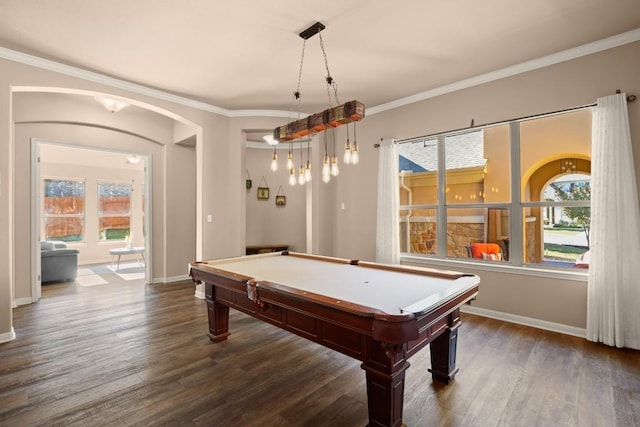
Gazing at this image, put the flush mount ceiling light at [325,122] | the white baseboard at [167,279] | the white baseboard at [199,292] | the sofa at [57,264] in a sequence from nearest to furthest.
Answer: the flush mount ceiling light at [325,122] → the white baseboard at [199,292] → the sofa at [57,264] → the white baseboard at [167,279]

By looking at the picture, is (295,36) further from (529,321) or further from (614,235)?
(529,321)

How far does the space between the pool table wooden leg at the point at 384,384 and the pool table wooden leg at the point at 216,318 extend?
5.81 ft

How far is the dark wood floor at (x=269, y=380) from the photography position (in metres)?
1.92

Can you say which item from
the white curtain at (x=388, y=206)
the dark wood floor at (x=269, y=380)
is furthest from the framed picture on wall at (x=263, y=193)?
the dark wood floor at (x=269, y=380)

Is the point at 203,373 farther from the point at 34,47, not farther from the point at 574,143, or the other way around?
the point at 574,143

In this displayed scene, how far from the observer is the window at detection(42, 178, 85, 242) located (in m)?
7.57

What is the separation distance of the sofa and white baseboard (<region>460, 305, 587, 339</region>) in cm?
659

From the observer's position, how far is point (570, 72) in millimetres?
3166

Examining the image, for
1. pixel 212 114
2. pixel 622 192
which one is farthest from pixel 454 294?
pixel 212 114

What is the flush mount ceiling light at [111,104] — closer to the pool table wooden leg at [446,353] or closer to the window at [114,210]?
the window at [114,210]

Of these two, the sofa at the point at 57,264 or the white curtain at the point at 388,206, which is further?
the sofa at the point at 57,264

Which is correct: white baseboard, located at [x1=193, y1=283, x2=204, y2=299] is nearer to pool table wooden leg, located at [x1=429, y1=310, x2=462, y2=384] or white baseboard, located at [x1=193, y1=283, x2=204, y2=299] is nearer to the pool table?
the pool table

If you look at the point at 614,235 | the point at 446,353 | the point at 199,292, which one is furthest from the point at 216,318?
the point at 614,235

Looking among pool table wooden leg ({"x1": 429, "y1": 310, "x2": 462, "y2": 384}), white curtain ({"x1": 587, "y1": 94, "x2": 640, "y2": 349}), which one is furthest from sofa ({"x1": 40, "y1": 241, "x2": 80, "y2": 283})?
white curtain ({"x1": 587, "y1": 94, "x2": 640, "y2": 349})
